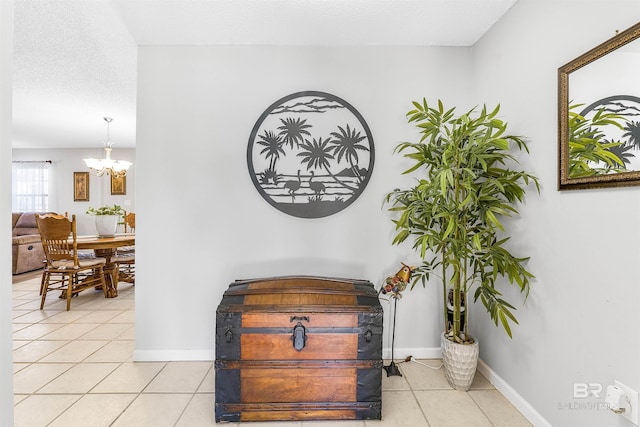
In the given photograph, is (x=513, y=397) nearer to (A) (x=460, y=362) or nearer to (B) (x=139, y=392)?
(A) (x=460, y=362)

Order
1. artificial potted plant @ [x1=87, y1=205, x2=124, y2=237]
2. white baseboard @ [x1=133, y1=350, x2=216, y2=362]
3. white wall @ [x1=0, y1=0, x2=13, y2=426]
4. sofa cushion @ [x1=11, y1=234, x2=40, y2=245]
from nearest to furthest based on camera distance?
white wall @ [x1=0, y1=0, x2=13, y2=426] → white baseboard @ [x1=133, y1=350, x2=216, y2=362] → artificial potted plant @ [x1=87, y1=205, x2=124, y2=237] → sofa cushion @ [x1=11, y1=234, x2=40, y2=245]

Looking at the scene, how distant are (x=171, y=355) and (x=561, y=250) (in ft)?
8.47

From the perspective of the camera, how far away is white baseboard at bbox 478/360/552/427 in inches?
65.2

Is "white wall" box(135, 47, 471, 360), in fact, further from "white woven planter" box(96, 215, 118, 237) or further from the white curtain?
the white curtain

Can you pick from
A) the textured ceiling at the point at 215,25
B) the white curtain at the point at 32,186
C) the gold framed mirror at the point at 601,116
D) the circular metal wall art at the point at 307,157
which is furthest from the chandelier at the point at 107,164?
the gold framed mirror at the point at 601,116

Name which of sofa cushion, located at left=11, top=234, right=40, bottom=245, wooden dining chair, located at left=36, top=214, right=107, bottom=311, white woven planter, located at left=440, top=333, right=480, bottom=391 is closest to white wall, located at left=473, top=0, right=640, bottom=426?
white woven planter, located at left=440, top=333, right=480, bottom=391

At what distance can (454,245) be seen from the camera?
71.0 inches

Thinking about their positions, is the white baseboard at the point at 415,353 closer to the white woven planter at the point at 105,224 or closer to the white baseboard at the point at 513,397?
the white baseboard at the point at 513,397

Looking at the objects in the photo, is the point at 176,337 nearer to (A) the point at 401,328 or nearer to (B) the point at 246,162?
(B) the point at 246,162

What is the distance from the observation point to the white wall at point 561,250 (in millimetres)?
1239

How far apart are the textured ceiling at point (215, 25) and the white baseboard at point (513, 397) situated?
231 centimetres

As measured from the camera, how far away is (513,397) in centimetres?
184

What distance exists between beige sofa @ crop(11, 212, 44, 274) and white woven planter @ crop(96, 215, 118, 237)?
208cm

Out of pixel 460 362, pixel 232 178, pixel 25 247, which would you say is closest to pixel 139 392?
pixel 232 178
